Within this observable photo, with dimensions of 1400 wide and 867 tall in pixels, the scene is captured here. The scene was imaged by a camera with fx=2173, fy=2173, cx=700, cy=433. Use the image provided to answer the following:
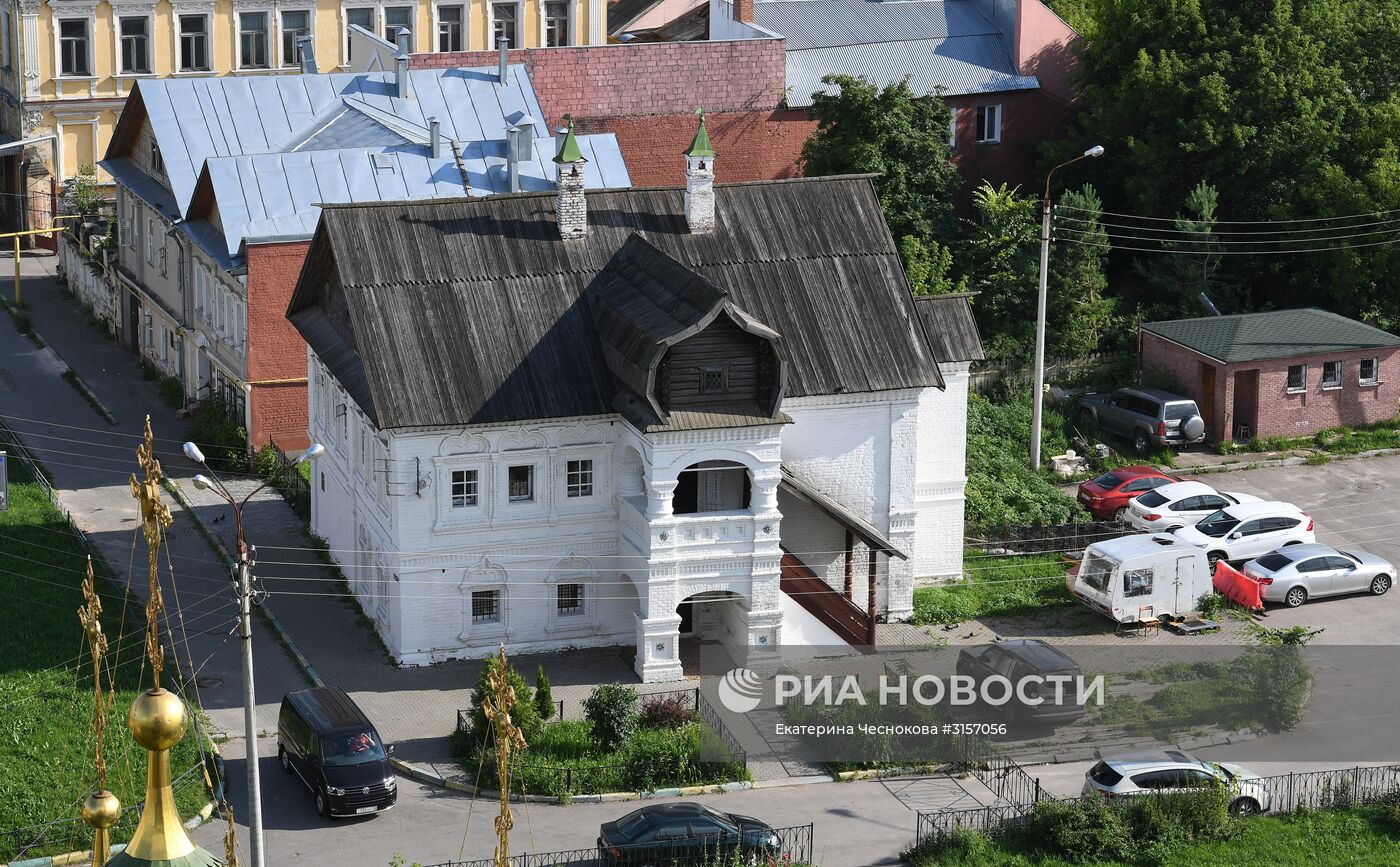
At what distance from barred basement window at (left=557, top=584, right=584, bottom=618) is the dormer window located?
5.64 meters

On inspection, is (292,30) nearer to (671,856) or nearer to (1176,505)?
(1176,505)

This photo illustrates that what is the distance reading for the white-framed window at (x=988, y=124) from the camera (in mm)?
72438

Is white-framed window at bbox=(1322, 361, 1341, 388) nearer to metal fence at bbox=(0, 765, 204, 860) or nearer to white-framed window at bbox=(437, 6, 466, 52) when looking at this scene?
white-framed window at bbox=(437, 6, 466, 52)

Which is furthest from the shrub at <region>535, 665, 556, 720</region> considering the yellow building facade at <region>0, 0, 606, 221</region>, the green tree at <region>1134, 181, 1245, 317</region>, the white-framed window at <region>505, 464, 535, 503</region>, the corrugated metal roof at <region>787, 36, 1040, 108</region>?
the yellow building facade at <region>0, 0, 606, 221</region>

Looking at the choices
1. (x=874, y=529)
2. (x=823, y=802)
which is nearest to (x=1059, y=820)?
(x=823, y=802)

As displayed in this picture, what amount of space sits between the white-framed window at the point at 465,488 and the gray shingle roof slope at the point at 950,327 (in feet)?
36.5

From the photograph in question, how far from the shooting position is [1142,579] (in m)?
49.4

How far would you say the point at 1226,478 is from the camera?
58.7 meters

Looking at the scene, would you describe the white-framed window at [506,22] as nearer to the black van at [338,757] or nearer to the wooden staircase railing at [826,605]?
the wooden staircase railing at [826,605]

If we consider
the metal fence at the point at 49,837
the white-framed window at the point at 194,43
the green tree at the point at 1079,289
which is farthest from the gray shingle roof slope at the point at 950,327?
the white-framed window at the point at 194,43

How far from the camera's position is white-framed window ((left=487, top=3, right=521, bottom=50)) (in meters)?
82.4

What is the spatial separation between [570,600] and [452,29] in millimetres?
40210

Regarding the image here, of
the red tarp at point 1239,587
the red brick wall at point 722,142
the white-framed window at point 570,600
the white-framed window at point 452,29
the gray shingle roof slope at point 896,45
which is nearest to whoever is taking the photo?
the white-framed window at point 570,600

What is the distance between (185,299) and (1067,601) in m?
27.2
